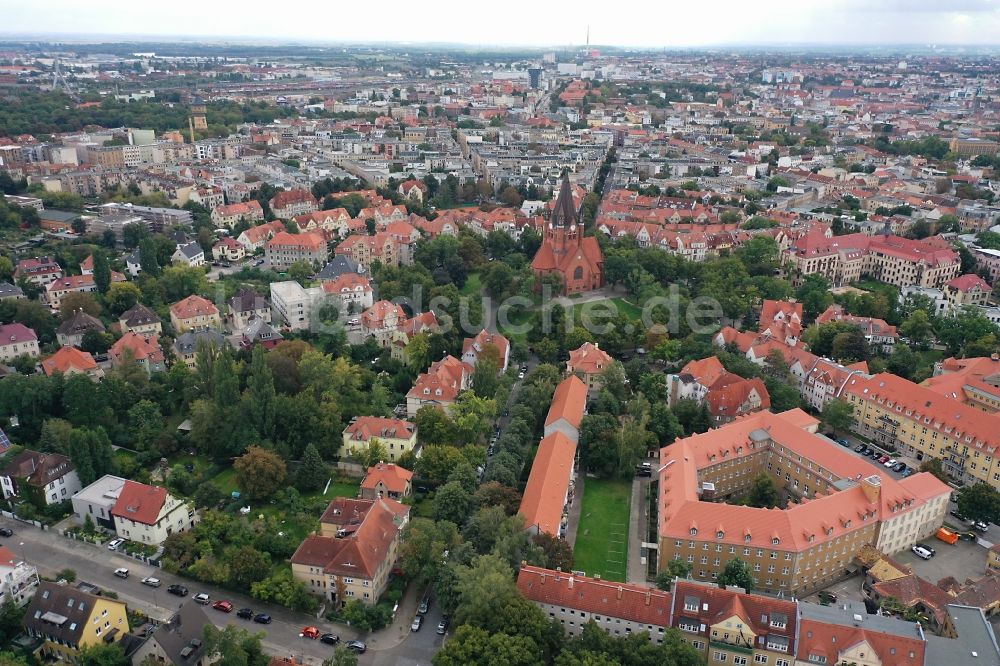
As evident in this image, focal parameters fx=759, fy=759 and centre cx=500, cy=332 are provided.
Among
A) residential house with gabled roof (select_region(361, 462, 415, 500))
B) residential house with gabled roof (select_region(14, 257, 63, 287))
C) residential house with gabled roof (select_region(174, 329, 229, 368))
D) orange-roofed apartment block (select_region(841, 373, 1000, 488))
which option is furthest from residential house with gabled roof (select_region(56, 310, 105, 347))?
orange-roofed apartment block (select_region(841, 373, 1000, 488))

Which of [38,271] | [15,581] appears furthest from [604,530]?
[38,271]

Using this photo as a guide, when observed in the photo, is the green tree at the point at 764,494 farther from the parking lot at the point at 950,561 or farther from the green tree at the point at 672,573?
the green tree at the point at 672,573

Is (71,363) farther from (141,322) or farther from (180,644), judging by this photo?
(180,644)

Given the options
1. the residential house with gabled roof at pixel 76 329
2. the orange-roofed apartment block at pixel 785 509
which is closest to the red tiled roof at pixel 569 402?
the orange-roofed apartment block at pixel 785 509

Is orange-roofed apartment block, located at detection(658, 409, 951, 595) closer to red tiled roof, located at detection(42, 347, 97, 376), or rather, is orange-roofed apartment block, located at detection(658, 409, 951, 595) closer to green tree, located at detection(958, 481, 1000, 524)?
green tree, located at detection(958, 481, 1000, 524)

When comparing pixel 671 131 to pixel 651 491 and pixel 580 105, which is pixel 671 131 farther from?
pixel 651 491
